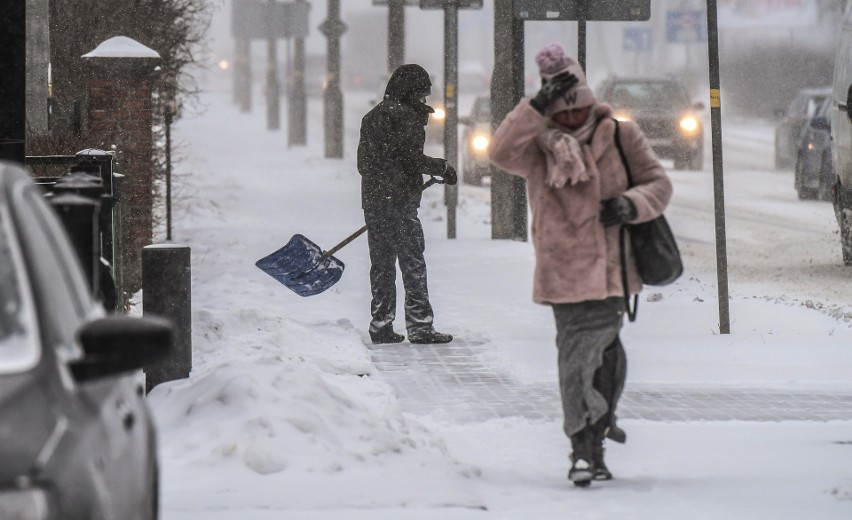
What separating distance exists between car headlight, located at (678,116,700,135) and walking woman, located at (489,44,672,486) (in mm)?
23389

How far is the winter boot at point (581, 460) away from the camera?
20.6 ft

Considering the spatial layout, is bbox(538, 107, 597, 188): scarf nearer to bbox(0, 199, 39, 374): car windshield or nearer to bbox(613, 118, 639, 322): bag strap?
bbox(613, 118, 639, 322): bag strap

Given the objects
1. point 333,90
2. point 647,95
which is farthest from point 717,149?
point 333,90

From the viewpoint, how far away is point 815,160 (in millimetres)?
23766

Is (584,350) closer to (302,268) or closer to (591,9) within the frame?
(302,268)

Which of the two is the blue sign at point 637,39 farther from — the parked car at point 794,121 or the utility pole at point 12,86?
the utility pole at point 12,86

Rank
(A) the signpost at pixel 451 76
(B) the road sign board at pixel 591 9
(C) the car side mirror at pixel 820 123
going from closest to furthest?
(B) the road sign board at pixel 591 9 → (A) the signpost at pixel 451 76 → (C) the car side mirror at pixel 820 123

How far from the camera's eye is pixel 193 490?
5.92 metres

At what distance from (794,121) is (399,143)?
21193 millimetres

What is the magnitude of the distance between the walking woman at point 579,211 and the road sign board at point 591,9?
543 centimetres

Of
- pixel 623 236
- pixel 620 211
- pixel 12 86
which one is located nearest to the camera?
pixel 620 211

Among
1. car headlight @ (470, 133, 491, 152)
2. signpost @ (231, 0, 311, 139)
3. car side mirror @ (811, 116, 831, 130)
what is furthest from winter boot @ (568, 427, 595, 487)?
signpost @ (231, 0, 311, 139)

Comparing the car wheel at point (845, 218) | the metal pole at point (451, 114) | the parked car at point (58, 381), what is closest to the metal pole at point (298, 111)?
the metal pole at point (451, 114)

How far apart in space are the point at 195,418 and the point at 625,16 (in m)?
6.64
